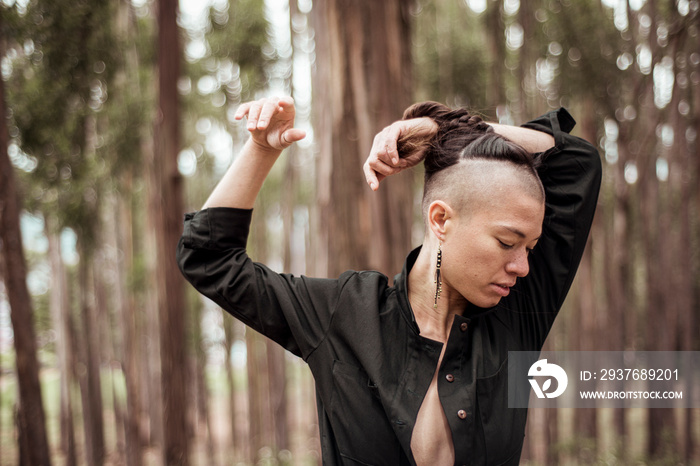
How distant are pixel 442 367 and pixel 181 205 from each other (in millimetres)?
4531

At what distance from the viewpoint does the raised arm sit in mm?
1179

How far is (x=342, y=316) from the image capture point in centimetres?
123

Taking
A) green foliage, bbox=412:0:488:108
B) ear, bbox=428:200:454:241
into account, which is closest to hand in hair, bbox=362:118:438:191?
ear, bbox=428:200:454:241

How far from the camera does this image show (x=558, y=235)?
1371 mm

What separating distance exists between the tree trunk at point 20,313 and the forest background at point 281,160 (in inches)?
0.5

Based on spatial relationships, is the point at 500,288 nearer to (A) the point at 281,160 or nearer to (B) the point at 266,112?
(B) the point at 266,112

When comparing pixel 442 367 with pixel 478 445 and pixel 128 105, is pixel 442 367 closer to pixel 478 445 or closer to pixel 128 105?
pixel 478 445

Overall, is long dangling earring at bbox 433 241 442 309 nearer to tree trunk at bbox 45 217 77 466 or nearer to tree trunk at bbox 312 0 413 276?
tree trunk at bbox 312 0 413 276

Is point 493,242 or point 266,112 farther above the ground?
point 266,112

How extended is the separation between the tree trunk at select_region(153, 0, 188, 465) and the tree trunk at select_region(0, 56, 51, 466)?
1.52 metres

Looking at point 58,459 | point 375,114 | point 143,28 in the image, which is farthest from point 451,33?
point 58,459

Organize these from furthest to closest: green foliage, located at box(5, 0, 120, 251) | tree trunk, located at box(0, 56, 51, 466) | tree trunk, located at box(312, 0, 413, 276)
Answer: green foliage, located at box(5, 0, 120, 251) → tree trunk, located at box(0, 56, 51, 466) → tree trunk, located at box(312, 0, 413, 276)

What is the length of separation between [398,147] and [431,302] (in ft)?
1.20

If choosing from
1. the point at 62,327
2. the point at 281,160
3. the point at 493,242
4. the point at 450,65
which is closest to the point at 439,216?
Result: the point at 493,242
